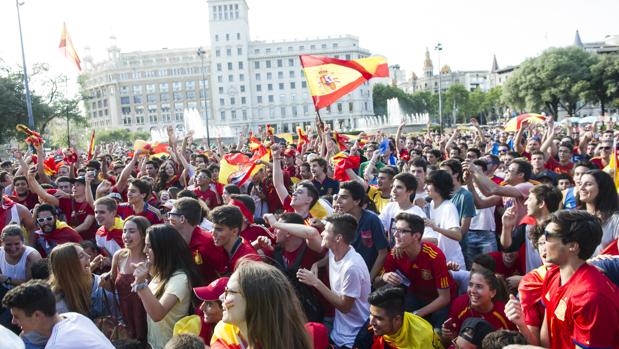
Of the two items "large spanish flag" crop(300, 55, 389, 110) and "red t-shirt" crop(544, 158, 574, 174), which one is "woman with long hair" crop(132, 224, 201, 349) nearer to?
"red t-shirt" crop(544, 158, 574, 174)

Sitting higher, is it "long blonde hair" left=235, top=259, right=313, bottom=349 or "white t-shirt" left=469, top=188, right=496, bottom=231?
"long blonde hair" left=235, top=259, right=313, bottom=349

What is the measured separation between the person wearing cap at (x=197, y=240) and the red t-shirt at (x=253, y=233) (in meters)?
0.66

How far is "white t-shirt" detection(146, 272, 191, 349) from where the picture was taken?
369cm

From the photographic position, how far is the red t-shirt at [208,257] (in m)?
4.41

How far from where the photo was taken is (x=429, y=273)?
4.16 meters

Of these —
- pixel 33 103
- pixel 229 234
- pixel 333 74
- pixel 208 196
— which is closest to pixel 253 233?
pixel 229 234

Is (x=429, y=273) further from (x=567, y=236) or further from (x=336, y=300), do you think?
(x=567, y=236)

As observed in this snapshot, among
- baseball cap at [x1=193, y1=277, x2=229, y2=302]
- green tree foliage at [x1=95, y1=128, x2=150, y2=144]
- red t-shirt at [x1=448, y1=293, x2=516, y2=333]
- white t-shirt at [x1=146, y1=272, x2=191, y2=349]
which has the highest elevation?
green tree foliage at [x1=95, y1=128, x2=150, y2=144]

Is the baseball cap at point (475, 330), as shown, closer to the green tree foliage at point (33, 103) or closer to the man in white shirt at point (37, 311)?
the man in white shirt at point (37, 311)

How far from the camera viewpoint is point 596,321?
2.54 m

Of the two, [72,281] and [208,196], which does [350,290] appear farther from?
[208,196]

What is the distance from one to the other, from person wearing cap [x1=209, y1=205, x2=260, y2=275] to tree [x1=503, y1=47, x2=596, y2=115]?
48.2 metres

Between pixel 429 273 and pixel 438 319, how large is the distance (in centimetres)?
39

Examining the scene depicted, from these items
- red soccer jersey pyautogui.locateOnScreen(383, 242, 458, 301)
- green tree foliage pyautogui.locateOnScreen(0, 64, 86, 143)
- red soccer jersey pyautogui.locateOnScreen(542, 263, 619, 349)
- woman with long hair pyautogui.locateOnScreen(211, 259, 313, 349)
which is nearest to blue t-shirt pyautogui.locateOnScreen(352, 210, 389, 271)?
red soccer jersey pyautogui.locateOnScreen(383, 242, 458, 301)
